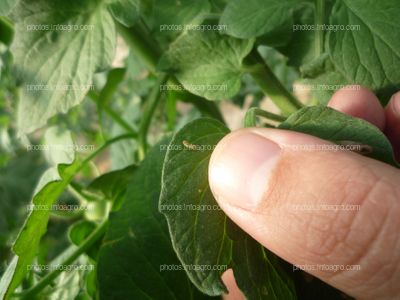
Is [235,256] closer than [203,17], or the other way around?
[235,256]

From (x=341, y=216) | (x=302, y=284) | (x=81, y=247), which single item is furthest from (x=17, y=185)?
(x=341, y=216)

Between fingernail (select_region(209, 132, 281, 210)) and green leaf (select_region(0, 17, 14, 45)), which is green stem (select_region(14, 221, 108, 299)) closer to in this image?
fingernail (select_region(209, 132, 281, 210))

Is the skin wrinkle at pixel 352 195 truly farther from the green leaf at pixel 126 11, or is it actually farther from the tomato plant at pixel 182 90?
the green leaf at pixel 126 11

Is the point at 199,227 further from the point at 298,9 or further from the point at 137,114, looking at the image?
the point at 137,114

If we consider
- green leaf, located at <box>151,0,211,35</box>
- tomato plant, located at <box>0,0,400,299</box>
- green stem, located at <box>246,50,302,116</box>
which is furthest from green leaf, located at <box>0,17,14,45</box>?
green stem, located at <box>246,50,302,116</box>

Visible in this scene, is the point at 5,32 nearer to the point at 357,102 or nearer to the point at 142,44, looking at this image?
the point at 142,44

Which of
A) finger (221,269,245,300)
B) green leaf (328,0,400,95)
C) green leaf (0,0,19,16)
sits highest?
green leaf (0,0,19,16)
